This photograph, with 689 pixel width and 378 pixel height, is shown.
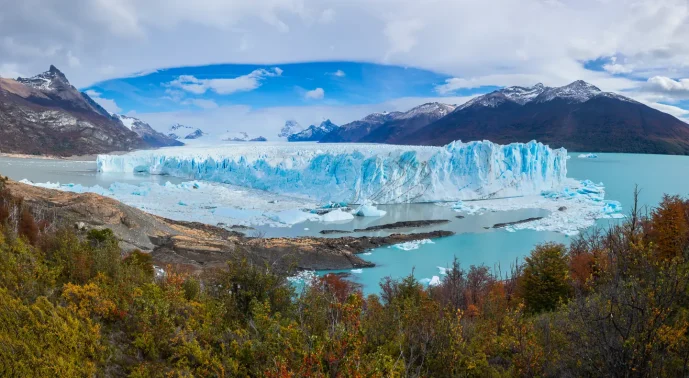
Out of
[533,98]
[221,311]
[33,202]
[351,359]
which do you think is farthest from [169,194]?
[533,98]

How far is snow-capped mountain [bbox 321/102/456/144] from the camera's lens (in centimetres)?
11662

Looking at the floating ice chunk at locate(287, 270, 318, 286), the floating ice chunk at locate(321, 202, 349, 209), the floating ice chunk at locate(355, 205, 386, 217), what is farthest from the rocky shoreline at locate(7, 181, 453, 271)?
the floating ice chunk at locate(321, 202, 349, 209)

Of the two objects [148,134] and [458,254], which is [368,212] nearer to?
[458,254]

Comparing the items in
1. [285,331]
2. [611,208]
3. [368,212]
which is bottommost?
[368,212]

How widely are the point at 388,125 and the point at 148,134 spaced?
87.1m

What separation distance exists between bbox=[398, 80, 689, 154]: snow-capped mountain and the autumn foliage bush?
93174 millimetres

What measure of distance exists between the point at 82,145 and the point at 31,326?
287ft

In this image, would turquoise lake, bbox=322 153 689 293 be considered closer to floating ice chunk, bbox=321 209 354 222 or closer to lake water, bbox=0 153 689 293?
lake water, bbox=0 153 689 293

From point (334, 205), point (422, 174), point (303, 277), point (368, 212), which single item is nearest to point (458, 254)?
point (303, 277)

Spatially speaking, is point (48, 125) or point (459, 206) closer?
point (459, 206)

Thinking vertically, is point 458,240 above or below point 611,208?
below

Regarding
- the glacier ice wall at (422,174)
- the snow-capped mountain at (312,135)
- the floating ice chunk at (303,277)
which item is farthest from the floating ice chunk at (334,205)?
the snow-capped mountain at (312,135)

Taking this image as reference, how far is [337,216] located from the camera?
2373 centimetres

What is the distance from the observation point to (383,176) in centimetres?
2839
